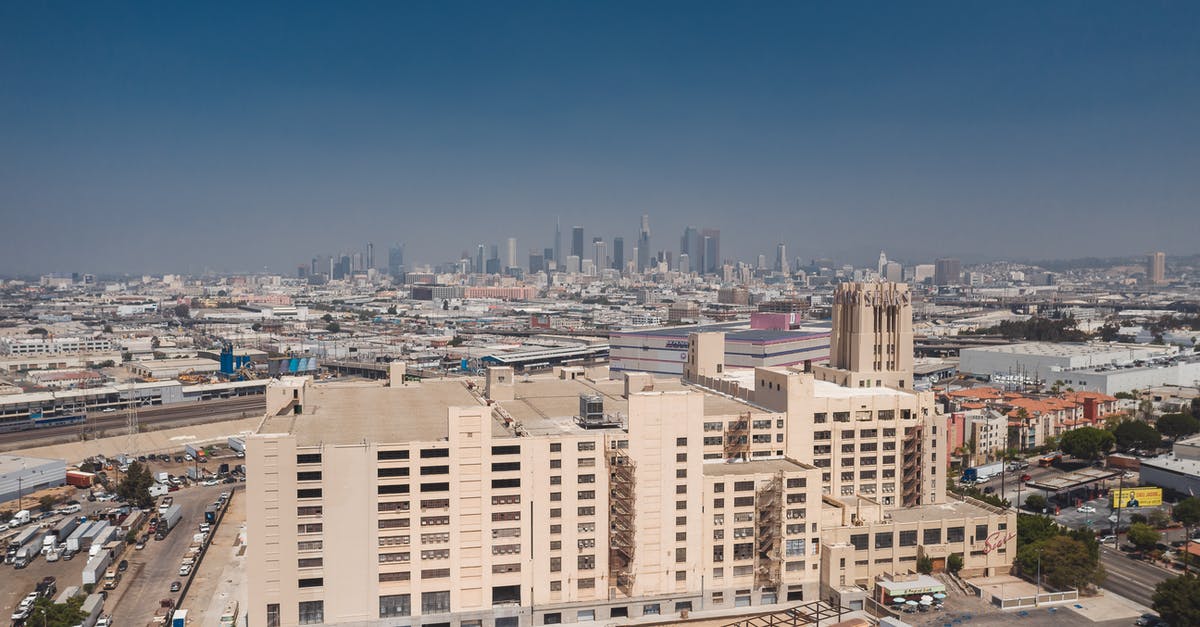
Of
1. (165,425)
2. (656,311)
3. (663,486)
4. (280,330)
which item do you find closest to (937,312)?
(656,311)

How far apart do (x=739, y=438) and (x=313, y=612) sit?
1222 cm

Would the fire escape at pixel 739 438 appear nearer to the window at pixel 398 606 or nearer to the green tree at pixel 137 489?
the window at pixel 398 606

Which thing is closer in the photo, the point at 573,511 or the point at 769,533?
the point at 573,511

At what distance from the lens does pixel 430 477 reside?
22016 mm

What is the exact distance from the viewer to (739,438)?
26156 mm

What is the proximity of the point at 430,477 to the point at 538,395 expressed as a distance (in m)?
9.44

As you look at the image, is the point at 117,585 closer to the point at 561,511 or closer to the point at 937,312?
the point at 561,511

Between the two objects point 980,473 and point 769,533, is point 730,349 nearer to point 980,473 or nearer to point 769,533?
point 980,473

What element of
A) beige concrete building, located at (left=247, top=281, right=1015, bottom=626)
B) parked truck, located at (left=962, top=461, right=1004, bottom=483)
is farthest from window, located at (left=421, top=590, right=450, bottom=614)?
parked truck, located at (left=962, top=461, right=1004, bottom=483)

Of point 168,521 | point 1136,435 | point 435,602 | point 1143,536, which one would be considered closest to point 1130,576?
point 1143,536

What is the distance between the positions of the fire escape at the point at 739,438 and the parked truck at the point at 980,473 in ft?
53.0

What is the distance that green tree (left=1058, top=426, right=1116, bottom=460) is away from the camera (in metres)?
39.6

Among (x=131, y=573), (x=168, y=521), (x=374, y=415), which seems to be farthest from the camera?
(x=168, y=521)

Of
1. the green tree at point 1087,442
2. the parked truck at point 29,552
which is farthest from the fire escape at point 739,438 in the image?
the parked truck at point 29,552
